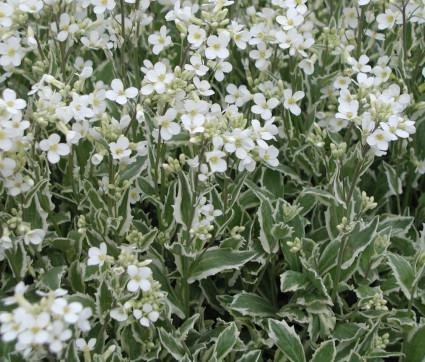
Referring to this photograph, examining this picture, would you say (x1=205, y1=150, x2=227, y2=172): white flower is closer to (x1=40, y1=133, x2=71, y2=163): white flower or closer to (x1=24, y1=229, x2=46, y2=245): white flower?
(x1=40, y1=133, x2=71, y2=163): white flower

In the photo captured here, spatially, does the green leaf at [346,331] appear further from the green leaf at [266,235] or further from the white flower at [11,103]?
the white flower at [11,103]

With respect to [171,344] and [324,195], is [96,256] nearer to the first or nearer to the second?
[171,344]

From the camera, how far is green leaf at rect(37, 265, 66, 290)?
2990 mm

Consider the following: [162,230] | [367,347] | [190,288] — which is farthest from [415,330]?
[162,230]

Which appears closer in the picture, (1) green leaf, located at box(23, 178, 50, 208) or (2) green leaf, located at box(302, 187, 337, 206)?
(1) green leaf, located at box(23, 178, 50, 208)

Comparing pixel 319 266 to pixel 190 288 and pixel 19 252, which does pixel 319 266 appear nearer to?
pixel 190 288

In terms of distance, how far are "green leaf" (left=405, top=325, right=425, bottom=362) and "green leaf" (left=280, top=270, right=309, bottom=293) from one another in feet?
2.13

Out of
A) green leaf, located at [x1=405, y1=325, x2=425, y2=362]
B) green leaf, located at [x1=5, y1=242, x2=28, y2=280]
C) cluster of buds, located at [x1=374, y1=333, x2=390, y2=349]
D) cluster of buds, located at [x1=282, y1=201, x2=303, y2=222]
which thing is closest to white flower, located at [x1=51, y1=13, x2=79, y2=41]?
green leaf, located at [x1=5, y1=242, x2=28, y2=280]

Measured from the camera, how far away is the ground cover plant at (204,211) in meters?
2.80

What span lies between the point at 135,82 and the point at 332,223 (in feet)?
5.55

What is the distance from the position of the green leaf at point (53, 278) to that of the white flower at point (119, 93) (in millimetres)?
973

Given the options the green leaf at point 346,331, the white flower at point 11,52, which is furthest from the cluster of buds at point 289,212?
the white flower at point 11,52

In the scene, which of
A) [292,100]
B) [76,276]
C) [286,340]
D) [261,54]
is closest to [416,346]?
[286,340]

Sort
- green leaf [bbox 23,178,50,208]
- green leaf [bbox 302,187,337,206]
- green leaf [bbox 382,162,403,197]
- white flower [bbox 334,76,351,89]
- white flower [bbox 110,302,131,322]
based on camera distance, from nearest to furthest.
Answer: white flower [bbox 110,302,131,322], green leaf [bbox 23,178,50,208], green leaf [bbox 302,187,337,206], white flower [bbox 334,76,351,89], green leaf [bbox 382,162,403,197]
